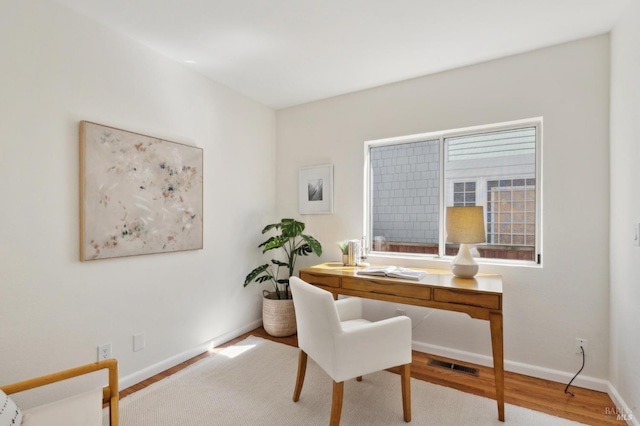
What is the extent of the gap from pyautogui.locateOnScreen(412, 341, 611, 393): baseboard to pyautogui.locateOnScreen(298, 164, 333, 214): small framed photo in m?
1.58

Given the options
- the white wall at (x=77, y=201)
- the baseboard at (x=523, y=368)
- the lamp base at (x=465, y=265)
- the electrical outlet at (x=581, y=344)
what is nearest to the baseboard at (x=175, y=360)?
the white wall at (x=77, y=201)

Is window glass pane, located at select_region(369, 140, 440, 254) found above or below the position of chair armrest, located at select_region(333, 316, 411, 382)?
above

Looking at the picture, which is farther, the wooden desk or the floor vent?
the floor vent

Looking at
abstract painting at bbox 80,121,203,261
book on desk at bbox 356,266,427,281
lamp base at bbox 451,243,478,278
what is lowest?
book on desk at bbox 356,266,427,281

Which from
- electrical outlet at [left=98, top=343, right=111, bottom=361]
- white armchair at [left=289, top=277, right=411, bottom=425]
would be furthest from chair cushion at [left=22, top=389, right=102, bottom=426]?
white armchair at [left=289, top=277, right=411, bottom=425]

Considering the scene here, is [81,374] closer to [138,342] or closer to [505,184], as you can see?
[138,342]

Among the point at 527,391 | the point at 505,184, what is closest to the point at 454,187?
the point at 505,184

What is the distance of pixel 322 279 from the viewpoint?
2.55 m

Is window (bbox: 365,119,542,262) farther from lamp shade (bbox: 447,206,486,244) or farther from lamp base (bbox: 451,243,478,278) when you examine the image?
lamp shade (bbox: 447,206,486,244)

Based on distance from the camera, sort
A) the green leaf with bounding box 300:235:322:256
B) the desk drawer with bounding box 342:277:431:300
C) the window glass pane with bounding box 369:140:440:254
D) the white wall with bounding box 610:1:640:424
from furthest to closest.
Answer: the green leaf with bounding box 300:235:322:256 < the window glass pane with bounding box 369:140:440:254 < the desk drawer with bounding box 342:277:431:300 < the white wall with bounding box 610:1:640:424

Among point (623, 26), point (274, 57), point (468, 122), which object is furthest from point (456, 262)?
point (274, 57)

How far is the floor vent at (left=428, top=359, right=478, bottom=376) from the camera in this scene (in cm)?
242

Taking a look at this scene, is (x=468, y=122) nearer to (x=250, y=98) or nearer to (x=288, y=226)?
(x=288, y=226)

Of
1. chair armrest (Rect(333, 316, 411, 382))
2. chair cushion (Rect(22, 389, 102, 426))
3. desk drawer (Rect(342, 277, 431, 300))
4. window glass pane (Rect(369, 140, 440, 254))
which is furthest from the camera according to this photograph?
window glass pane (Rect(369, 140, 440, 254))
